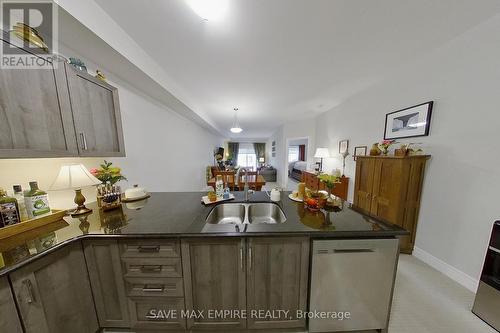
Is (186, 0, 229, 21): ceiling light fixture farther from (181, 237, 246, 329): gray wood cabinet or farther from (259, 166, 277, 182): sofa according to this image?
(259, 166, 277, 182): sofa

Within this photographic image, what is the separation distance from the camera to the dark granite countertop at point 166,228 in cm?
86

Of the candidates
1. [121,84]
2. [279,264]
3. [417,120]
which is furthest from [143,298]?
[417,120]

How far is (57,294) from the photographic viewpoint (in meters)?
0.89

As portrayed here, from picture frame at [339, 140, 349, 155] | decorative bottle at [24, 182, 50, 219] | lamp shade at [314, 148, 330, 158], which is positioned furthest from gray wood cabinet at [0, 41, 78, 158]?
lamp shade at [314, 148, 330, 158]

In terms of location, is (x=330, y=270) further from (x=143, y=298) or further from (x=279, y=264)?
(x=143, y=298)

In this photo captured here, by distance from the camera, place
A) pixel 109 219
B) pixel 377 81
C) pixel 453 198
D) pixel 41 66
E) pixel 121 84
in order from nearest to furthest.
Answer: pixel 41 66, pixel 109 219, pixel 453 198, pixel 121 84, pixel 377 81

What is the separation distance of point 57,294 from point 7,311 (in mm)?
199

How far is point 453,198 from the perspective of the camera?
170 cm

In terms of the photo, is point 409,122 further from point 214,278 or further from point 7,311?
point 7,311

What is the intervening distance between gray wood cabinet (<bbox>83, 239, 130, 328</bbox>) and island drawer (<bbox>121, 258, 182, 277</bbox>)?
7 centimetres

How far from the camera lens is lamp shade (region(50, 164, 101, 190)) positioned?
1.11 metres

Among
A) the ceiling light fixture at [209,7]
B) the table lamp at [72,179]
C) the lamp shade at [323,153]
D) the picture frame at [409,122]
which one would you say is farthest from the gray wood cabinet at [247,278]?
the lamp shade at [323,153]

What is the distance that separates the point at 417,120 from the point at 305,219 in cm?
220

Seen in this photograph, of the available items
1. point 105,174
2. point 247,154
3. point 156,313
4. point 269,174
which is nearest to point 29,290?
point 156,313
